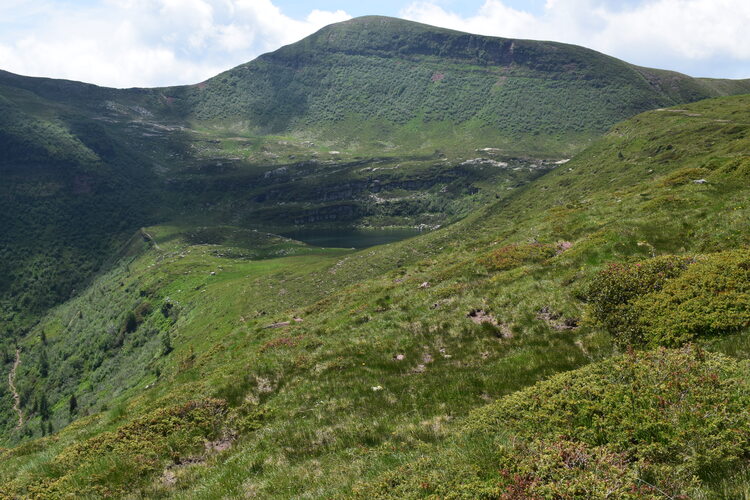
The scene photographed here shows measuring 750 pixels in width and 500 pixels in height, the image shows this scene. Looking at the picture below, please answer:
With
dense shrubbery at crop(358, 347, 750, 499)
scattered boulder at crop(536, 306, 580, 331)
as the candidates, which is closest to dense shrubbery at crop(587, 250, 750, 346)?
scattered boulder at crop(536, 306, 580, 331)

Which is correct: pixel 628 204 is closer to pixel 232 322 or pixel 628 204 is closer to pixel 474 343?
pixel 474 343

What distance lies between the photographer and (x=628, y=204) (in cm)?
3203

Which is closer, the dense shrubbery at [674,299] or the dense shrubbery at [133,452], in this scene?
the dense shrubbery at [674,299]

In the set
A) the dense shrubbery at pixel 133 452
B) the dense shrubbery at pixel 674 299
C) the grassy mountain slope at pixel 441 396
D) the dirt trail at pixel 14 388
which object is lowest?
the dirt trail at pixel 14 388

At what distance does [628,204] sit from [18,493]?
4139 centimetres

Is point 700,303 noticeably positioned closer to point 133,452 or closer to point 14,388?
point 133,452

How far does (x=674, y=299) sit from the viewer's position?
11.8 metres

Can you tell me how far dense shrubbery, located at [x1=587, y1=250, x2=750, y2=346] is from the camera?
1048 cm

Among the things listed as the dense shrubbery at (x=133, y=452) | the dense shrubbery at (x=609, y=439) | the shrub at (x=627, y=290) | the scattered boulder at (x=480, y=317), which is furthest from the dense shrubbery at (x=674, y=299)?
the dense shrubbery at (x=133, y=452)

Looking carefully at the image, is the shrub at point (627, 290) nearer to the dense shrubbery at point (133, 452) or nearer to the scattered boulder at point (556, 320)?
the scattered boulder at point (556, 320)

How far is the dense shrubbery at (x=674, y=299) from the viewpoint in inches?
412

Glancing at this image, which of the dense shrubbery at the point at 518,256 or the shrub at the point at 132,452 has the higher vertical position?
the dense shrubbery at the point at 518,256

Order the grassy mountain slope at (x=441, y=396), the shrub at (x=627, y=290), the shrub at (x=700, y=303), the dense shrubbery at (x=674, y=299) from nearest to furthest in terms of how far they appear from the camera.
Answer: the grassy mountain slope at (x=441, y=396)
the shrub at (x=700, y=303)
the dense shrubbery at (x=674, y=299)
the shrub at (x=627, y=290)

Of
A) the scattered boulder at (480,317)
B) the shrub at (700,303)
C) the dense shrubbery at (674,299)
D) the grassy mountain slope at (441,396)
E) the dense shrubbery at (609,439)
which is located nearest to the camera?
the dense shrubbery at (609,439)
